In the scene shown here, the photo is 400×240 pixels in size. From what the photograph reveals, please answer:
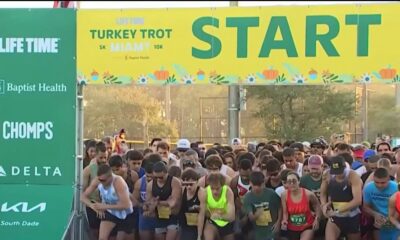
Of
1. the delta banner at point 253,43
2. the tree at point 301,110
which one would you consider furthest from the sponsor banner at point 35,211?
the tree at point 301,110

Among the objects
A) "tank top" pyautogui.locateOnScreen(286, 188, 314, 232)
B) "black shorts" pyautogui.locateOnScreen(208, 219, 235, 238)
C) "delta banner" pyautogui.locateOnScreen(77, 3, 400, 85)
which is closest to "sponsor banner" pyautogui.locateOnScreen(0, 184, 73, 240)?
"black shorts" pyautogui.locateOnScreen(208, 219, 235, 238)

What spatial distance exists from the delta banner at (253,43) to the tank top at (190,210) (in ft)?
7.70

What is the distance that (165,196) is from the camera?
9.02 metres

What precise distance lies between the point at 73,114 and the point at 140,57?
119 inches

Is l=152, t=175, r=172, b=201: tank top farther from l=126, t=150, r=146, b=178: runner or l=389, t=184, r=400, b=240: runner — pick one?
l=389, t=184, r=400, b=240: runner

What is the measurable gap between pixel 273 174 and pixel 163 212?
1685 millimetres

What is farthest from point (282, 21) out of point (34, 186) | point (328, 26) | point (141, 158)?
point (34, 186)

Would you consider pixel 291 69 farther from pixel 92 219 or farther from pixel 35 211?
pixel 35 211

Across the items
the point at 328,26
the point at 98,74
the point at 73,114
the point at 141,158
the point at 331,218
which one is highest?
the point at 328,26

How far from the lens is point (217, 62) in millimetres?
10484

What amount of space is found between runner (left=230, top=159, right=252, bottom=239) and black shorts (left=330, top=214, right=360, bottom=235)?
4.09 feet

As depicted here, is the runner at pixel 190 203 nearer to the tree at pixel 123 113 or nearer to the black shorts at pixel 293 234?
the black shorts at pixel 293 234

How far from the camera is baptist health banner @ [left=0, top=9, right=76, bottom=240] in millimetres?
7992

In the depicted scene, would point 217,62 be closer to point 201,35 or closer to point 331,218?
point 201,35
